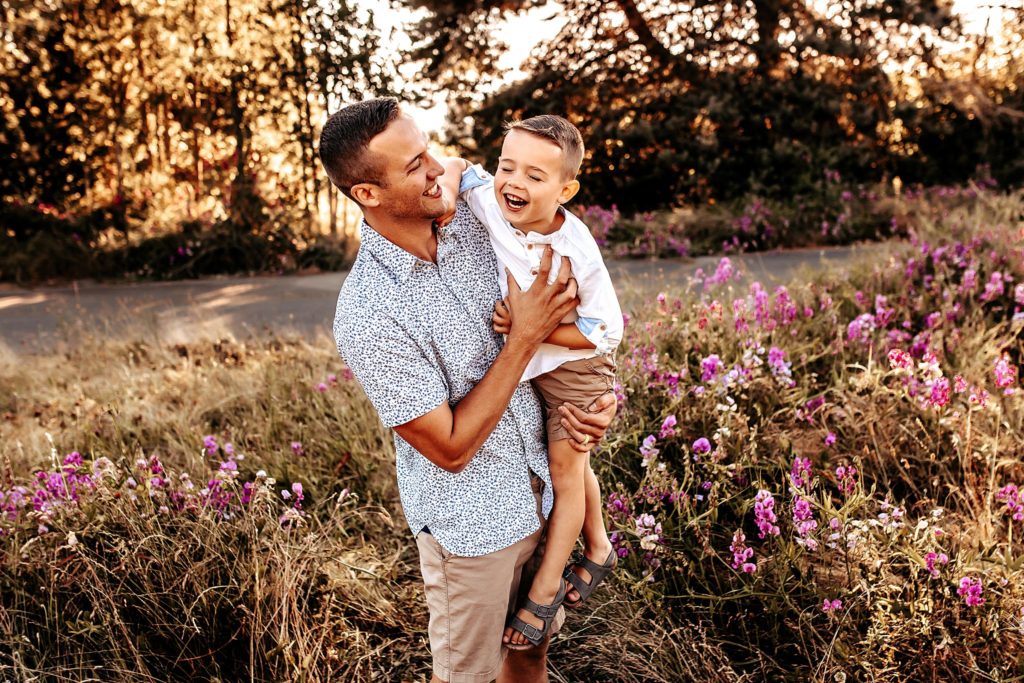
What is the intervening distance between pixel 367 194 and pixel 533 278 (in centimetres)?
47

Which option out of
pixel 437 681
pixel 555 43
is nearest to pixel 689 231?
pixel 555 43

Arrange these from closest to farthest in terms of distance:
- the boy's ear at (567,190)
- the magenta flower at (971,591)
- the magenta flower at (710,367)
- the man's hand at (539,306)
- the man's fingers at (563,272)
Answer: the man's hand at (539,306) → the man's fingers at (563,272) → the boy's ear at (567,190) → the magenta flower at (971,591) → the magenta flower at (710,367)

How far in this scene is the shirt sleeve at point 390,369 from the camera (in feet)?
5.58

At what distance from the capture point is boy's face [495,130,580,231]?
2.03m

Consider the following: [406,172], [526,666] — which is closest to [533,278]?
[406,172]

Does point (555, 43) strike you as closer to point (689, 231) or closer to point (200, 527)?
point (689, 231)

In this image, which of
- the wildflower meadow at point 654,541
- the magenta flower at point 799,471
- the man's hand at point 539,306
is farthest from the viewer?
the magenta flower at point 799,471

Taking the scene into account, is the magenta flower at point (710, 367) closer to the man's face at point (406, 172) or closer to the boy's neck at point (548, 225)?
the boy's neck at point (548, 225)

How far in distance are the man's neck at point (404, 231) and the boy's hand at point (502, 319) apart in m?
0.20

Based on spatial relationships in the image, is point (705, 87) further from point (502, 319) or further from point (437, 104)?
point (502, 319)

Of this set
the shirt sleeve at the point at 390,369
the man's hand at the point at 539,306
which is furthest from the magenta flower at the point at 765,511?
the shirt sleeve at the point at 390,369

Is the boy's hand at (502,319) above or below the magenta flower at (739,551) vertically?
above

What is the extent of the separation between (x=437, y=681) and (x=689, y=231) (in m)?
9.24

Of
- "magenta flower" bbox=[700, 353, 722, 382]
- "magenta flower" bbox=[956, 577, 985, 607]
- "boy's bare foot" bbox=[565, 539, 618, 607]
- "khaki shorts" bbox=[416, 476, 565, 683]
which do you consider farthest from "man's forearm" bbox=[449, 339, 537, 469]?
"magenta flower" bbox=[700, 353, 722, 382]
